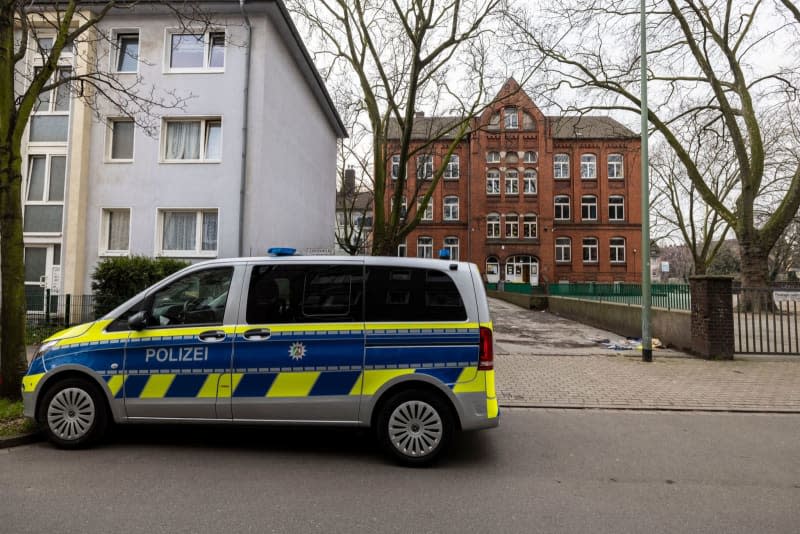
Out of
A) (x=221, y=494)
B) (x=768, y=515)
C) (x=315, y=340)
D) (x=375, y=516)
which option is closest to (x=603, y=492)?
(x=768, y=515)

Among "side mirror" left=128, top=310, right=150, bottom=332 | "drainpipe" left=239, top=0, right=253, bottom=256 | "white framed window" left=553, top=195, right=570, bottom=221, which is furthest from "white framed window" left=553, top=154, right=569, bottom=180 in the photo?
"side mirror" left=128, top=310, right=150, bottom=332

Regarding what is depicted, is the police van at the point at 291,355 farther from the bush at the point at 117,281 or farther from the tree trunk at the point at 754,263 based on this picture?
the tree trunk at the point at 754,263

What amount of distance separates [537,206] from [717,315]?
34.5 metres

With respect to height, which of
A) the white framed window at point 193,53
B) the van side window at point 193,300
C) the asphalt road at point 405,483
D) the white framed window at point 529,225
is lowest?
the asphalt road at point 405,483

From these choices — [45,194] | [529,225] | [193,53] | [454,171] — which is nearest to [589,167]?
[529,225]

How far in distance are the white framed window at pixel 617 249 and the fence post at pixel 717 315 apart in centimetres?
3574

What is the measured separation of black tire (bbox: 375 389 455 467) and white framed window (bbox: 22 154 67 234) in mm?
14379

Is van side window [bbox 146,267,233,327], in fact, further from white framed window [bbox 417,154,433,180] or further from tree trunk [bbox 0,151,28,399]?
white framed window [bbox 417,154,433,180]

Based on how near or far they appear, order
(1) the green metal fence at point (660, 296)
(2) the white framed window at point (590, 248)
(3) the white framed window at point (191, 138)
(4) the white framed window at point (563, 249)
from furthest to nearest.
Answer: (4) the white framed window at point (563, 249), (2) the white framed window at point (590, 248), (3) the white framed window at point (191, 138), (1) the green metal fence at point (660, 296)

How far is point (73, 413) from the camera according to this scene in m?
4.55

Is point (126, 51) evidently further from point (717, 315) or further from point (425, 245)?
point (425, 245)

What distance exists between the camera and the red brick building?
139 feet

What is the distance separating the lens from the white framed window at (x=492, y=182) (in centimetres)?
4328

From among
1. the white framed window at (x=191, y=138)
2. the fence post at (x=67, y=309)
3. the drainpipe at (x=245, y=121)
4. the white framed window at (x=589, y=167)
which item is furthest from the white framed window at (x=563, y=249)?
the fence post at (x=67, y=309)
